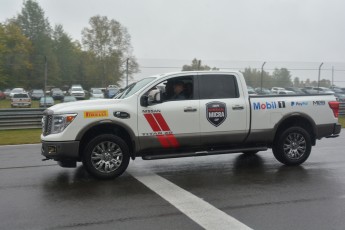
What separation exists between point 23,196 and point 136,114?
7.79 ft

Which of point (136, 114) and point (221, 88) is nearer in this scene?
point (136, 114)

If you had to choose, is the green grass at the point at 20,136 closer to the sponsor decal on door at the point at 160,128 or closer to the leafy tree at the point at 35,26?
the sponsor decal on door at the point at 160,128

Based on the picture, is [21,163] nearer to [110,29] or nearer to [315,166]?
[315,166]

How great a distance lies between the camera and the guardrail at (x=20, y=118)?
16703 mm

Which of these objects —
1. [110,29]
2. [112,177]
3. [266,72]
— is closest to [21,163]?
[112,177]

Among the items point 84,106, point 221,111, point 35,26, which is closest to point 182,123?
point 221,111

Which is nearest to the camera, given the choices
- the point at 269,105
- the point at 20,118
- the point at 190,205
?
the point at 190,205

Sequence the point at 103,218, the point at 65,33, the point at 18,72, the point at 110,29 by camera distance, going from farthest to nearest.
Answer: the point at 65,33 → the point at 110,29 → the point at 18,72 → the point at 103,218

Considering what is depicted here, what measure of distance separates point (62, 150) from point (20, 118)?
10.7m

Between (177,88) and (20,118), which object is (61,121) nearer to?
(177,88)

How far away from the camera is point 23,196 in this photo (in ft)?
21.0

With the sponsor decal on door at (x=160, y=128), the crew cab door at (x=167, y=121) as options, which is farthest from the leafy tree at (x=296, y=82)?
the sponsor decal on door at (x=160, y=128)

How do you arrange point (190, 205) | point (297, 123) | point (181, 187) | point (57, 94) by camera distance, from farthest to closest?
point (57, 94)
point (297, 123)
point (181, 187)
point (190, 205)

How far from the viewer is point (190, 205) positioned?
19.0 ft
